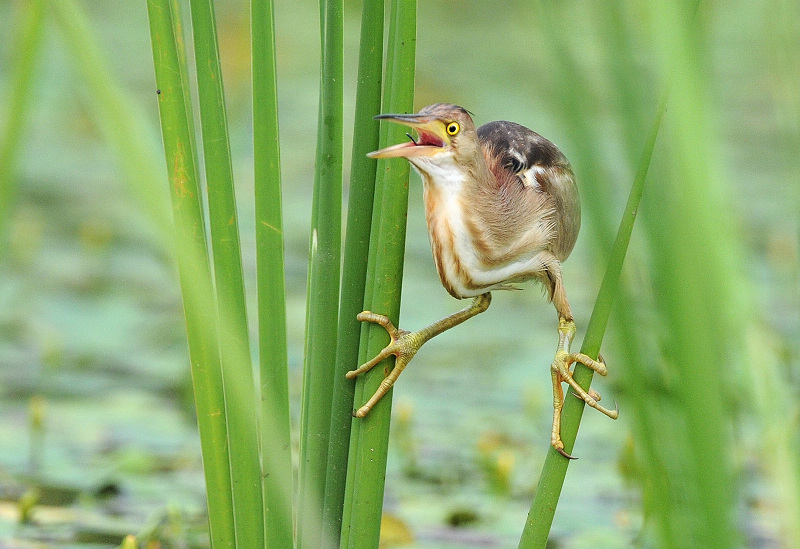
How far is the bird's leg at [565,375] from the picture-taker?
1.01 metres

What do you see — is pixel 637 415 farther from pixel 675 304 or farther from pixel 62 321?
pixel 62 321

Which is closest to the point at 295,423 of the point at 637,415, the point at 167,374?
the point at 167,374

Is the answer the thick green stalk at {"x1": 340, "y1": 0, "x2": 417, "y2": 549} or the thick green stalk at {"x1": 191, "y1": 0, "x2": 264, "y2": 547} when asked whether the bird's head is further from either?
the thick green stalk at {"x1": 191, "y1": 0, "x2": 264, "y2": 547}

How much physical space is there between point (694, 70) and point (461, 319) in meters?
0.87

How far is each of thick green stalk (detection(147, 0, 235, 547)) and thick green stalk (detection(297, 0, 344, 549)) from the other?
0.33 ft

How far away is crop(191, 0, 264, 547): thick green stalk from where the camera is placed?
913 mm

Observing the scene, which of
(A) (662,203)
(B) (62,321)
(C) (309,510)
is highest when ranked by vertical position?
(A) (662,203)

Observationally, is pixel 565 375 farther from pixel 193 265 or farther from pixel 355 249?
pixel 193 265

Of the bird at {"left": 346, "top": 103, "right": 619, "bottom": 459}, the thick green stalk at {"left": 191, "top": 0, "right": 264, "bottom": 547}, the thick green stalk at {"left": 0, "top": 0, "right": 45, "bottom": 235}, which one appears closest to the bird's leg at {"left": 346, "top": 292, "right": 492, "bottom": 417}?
the bird at {"left": 346, "top": 103, "right": 619, "bottom": 459}

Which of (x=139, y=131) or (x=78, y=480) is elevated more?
(x=139, y=131)

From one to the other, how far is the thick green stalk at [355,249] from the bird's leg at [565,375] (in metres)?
0.24

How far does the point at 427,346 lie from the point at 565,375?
1708 millimetres

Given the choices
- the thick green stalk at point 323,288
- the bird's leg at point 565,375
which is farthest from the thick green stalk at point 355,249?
the bird's leg at point 565,375

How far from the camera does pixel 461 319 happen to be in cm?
129
